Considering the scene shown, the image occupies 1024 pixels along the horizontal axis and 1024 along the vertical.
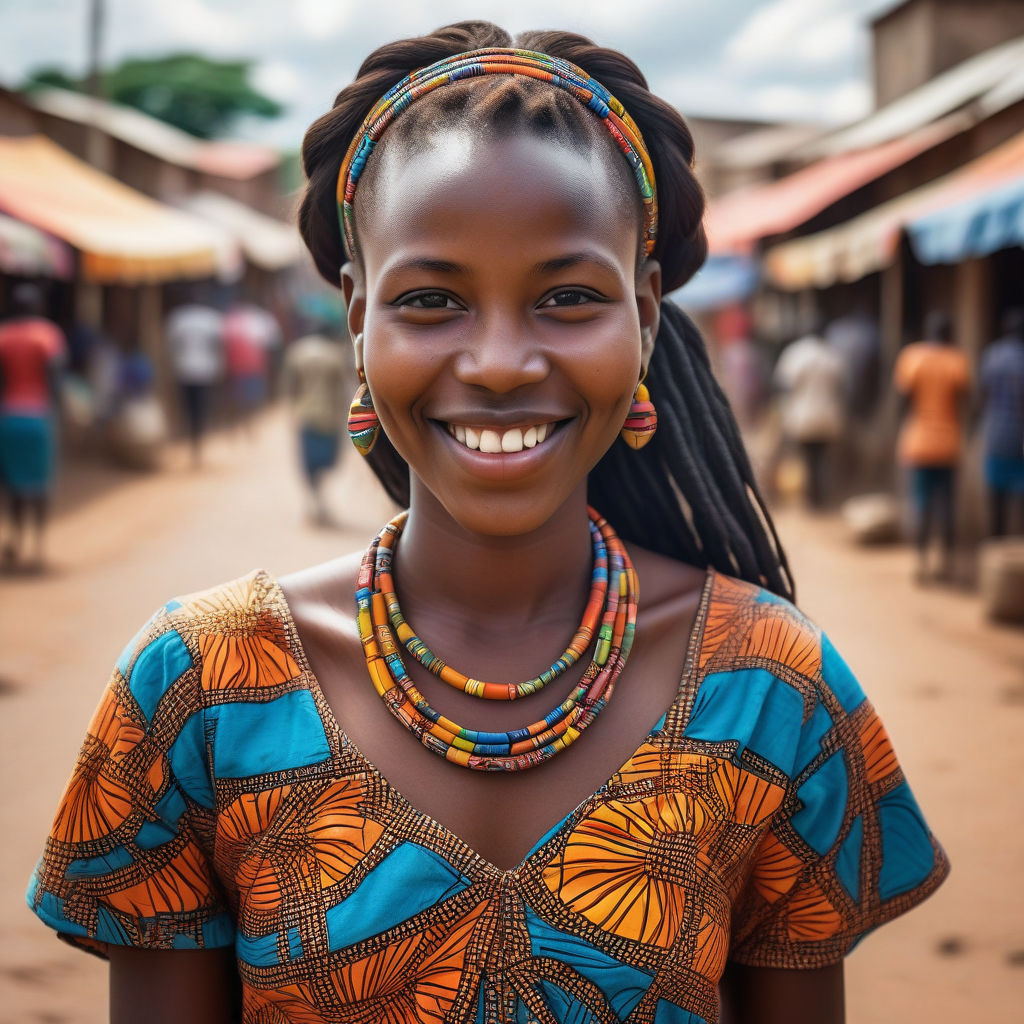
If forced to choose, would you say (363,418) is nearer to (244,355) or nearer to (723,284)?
(244,355)

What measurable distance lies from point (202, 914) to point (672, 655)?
65 centimetres

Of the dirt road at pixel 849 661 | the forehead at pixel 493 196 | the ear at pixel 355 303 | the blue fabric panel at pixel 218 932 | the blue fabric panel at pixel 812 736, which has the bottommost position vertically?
the dirt road at pixel 849 661

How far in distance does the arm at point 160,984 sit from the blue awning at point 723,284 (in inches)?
574

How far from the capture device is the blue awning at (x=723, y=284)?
1598 cm

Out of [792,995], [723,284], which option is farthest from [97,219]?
[792,995]

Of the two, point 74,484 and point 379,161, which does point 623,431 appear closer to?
point 379,161

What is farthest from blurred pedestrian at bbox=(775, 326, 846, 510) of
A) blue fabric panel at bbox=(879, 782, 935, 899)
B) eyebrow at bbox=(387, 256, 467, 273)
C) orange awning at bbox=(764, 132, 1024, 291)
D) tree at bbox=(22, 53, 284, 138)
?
tree at bbox=(22, 53, 284, 138)

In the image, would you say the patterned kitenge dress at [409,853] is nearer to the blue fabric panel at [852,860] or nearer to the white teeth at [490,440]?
the blue fabric panel at [852,860]

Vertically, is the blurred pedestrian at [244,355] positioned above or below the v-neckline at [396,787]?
above

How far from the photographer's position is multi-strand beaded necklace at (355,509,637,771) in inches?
57.3

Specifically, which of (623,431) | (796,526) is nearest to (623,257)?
(623,431)

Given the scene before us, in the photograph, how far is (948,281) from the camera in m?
10.8

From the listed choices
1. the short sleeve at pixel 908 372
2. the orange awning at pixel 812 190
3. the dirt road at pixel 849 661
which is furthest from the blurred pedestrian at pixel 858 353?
the short sleeve at pixel 908 372

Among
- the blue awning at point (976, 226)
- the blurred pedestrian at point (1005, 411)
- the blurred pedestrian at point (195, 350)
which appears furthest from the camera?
the blurred pedestrian at point (195, 350)
